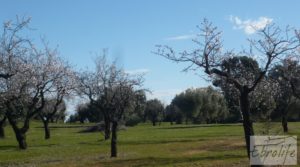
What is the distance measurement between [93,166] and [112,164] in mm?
1137

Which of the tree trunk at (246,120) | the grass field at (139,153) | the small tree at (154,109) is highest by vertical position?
the small tree at (154,109)

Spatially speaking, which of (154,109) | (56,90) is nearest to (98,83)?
(56,90)

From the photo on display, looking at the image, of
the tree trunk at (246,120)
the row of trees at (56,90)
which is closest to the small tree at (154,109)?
the row of trees at (56,90)

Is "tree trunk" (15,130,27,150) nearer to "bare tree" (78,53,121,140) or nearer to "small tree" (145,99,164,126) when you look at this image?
"bare tree" (78,53,121,140)

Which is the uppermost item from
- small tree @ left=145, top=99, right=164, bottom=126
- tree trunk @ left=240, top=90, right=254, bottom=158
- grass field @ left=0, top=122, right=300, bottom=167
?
small tree @ left=145, top=99, right=164, bottom=126

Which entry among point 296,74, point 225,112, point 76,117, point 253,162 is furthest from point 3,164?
point 76,117

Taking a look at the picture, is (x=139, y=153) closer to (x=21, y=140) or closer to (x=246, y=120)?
(x=21, y=140)

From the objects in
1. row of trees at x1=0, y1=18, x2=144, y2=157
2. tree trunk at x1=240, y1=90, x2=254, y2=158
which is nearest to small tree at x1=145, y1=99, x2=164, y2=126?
row of trees at x1=0, y1=18, x2=144, y2=157

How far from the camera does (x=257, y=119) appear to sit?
1275 inches

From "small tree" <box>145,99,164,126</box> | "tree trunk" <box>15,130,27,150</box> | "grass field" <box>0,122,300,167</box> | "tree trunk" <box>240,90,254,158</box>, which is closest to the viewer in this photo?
"tree trunk" <box>240,90,254,158</box>

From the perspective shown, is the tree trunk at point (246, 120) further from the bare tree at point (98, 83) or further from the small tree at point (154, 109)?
the small tree at point (154, 109)

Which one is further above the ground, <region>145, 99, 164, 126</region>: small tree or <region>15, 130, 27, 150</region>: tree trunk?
<region>145, 99, 164, 126</region>: small tree

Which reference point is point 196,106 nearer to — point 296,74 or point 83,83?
point 83,83

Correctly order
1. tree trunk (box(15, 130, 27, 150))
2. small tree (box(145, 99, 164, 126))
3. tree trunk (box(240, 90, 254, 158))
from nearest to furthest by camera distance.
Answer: tree trunk (box(240, 90, 254, 158))
tree trunk (box(15, 130, 27, 150))
small tree (box(145, 99, 164, 126))
